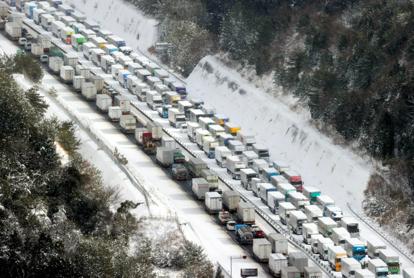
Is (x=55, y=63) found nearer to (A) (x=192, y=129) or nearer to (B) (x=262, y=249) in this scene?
(A) (x=192, y=129)

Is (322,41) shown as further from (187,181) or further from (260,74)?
(187,181)

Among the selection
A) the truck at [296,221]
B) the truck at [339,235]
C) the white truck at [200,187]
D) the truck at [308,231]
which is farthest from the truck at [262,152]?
the truck at [339,235]

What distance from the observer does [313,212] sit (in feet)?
294

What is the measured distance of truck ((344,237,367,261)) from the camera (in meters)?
83.9

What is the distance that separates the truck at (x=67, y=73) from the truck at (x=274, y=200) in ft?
125

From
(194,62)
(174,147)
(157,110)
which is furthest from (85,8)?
(174,147)

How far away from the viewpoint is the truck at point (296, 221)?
88562 mm

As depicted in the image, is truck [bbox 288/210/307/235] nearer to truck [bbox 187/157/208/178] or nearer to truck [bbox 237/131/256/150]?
truck [bbox 187/157/208/178]

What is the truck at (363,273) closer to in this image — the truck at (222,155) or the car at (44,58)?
the truck at (222,155)

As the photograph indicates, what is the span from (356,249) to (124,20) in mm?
70103

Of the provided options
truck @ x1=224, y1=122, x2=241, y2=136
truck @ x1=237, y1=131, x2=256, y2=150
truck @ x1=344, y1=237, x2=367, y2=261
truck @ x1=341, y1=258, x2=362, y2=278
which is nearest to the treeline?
truck @ x1=341, y1=258, x2=362, y2=278

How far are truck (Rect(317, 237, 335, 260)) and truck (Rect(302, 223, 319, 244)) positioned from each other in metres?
1.47

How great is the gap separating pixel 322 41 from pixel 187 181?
2309 cm

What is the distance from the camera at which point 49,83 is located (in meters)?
124
